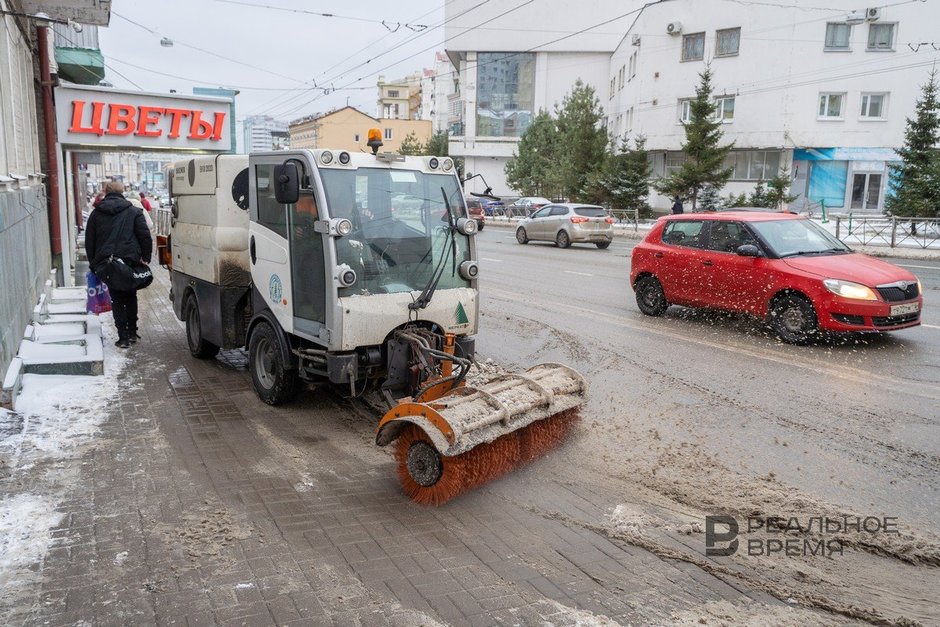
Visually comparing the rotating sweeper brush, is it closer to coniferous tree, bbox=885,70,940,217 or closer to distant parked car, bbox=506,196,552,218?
coniferous tree, bbox=885,70,940,217

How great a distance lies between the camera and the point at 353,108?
94.8m

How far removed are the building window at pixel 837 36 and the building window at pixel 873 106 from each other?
289cm

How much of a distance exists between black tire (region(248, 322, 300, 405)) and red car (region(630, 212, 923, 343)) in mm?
6597

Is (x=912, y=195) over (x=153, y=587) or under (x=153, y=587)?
over

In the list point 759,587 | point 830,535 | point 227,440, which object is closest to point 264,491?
point 227,440

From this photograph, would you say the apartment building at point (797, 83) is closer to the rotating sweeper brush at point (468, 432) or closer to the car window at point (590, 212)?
the car window at point (590, 212)

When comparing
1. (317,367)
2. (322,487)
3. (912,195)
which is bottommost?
(322,487)

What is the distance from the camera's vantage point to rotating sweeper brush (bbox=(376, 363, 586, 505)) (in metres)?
5.02

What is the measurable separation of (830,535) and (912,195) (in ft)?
92.2

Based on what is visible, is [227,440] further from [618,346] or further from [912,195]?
[912,195]

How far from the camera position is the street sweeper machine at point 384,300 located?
5.67 m

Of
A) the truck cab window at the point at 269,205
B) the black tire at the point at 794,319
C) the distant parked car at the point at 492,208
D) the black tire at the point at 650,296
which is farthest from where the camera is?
the distant parked car at the point at 492,208

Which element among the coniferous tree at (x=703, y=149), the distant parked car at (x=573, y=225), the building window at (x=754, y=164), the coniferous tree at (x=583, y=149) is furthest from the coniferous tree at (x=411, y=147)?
the distant parked car at (x=573, y=225)

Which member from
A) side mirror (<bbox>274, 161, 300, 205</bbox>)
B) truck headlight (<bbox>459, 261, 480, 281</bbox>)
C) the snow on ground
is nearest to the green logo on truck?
truck headlight (<bbox>459, 261, 480, 281</bbox>)
